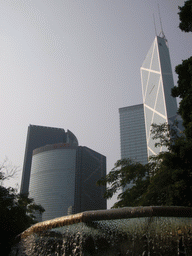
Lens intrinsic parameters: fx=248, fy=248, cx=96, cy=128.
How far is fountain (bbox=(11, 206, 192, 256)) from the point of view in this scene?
438cm

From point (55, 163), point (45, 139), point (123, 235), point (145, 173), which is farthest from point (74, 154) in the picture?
point (123, 235)

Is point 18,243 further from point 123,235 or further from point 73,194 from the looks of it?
point 73,194

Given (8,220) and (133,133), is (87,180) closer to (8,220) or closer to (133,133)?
(133,133)

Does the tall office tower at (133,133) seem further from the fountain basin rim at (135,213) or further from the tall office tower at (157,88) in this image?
the fountain basin rim at (135,213)

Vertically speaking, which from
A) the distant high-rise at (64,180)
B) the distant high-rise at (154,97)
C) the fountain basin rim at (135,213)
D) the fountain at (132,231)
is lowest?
the fountain at (132,231)

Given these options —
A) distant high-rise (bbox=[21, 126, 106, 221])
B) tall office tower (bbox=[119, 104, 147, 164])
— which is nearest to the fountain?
distant high-rise (bbox=[21, 126, 106, 221])

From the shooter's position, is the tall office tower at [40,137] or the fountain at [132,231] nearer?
the fountain at [132,231]

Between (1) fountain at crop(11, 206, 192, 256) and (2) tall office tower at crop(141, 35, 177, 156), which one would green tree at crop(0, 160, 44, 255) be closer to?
(1) fountain at crop(11, 206, 192, 256)

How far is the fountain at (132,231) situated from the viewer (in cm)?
438

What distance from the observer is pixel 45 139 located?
162375 millimetres

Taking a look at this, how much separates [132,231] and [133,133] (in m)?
140

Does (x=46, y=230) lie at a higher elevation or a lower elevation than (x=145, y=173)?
lower

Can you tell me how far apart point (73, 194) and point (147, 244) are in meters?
115

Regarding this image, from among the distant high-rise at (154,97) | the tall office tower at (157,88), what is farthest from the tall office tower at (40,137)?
the tall office tower at (157,88)
